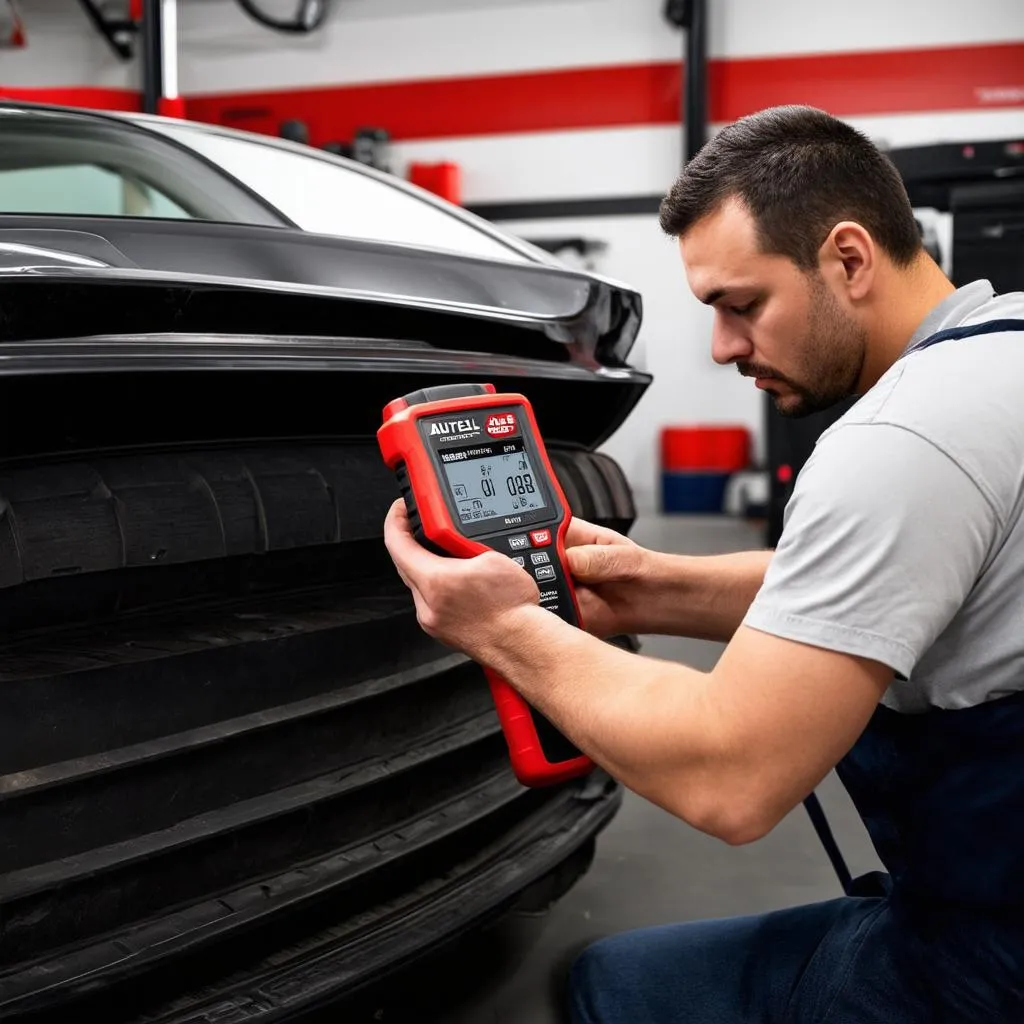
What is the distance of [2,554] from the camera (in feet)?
3.05

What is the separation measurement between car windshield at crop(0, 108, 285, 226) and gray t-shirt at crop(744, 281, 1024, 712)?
97 centimetres

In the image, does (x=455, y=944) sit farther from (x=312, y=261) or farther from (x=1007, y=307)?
(x=1007, y=307)

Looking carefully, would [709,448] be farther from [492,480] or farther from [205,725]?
[205,725]

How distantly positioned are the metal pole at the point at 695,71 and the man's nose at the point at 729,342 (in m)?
6.65

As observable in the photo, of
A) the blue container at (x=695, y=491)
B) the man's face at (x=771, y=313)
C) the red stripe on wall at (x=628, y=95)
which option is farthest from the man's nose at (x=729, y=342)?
the red stripe on wall at (x=628, y=95)

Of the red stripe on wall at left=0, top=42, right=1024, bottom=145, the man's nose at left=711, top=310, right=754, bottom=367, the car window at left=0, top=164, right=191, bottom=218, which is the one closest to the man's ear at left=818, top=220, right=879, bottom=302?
the man's nose at left=711, top=310, right=754, bottom=367

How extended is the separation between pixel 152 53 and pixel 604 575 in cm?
755

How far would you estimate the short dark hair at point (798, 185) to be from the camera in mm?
1086

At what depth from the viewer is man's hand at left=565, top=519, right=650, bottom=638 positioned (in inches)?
50.2

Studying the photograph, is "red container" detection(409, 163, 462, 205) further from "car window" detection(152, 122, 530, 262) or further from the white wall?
"car window" detection(152, 122, 530, 262)

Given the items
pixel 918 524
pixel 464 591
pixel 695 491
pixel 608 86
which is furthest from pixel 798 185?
pixel 608 86

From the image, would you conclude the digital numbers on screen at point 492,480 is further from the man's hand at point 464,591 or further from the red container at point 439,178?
the red container at point 439,178

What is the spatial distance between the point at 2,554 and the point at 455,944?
680 mm

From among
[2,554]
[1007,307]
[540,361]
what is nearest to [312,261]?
[540,361]
